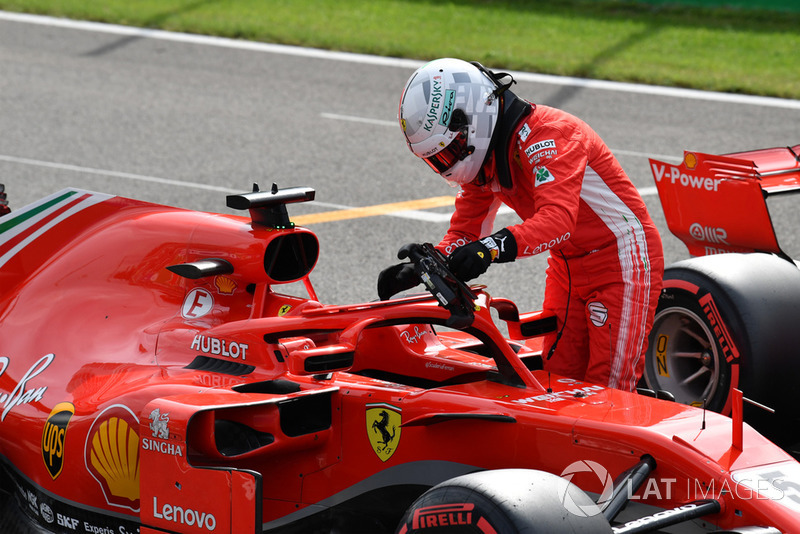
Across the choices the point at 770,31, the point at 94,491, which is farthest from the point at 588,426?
the point at 770,31

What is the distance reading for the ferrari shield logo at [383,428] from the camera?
4.06 m

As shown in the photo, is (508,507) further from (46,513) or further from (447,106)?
(46,513)

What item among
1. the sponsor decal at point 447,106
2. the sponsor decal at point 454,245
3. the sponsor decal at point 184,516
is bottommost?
the sponsor decal at point 184,516

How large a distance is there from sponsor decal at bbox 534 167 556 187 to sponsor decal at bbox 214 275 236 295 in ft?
4.57

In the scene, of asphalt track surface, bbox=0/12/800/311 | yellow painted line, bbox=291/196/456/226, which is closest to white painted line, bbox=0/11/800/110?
asphalt track surface, bbox=0/12/800/311

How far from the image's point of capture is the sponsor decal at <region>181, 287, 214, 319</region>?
4.90 meters

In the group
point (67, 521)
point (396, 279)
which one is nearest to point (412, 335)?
point (396, 279)

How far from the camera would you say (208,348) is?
15.1ft

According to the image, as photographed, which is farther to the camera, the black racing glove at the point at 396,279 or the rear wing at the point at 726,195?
the rear wing at the point at 726,195

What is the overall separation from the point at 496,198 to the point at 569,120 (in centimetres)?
70

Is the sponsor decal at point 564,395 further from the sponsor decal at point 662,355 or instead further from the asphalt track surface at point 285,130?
the asphalt track surface at point 285,130

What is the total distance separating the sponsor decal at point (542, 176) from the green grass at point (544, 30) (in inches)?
391

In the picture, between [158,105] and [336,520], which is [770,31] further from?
[336,520]

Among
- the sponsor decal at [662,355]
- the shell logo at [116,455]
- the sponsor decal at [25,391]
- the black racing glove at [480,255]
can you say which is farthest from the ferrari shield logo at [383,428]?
Result: the sponsor decal at [662,355]
